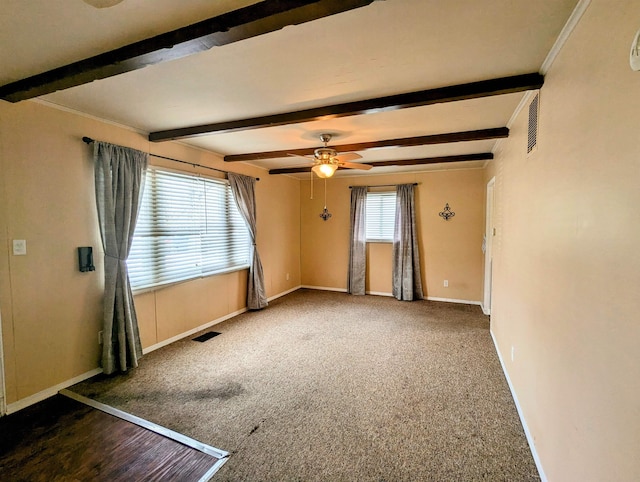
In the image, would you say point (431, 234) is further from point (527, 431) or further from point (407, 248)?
point (527, 431)

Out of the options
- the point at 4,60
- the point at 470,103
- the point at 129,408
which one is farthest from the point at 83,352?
the point at 470,103

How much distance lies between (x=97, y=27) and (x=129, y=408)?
2.56 m

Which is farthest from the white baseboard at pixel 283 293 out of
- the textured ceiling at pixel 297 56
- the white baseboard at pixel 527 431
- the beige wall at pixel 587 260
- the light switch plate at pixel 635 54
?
the light switch plate at pixel 635 54

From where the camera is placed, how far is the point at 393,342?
3.56 metres

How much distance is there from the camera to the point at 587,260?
1.21 meters

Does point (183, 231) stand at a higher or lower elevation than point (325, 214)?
lower

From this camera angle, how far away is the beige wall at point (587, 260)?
951 millimetres

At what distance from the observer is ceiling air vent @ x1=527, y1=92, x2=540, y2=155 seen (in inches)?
77.4

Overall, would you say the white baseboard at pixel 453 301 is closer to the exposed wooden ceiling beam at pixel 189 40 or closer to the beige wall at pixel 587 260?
the beige wall at pixel 587 260

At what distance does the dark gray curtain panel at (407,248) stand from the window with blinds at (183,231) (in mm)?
2876

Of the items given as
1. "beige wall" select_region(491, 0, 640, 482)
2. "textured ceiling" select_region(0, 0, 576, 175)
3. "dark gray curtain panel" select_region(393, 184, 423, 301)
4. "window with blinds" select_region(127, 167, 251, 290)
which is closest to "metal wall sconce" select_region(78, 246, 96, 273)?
"window with blinds" select_region(127, 167, 251, 290)

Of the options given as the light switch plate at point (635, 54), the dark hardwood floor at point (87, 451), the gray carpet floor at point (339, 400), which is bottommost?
the dark hardwood floor at point (87, 451)

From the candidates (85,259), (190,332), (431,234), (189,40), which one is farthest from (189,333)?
(431,234)

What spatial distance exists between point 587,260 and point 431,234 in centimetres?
436
